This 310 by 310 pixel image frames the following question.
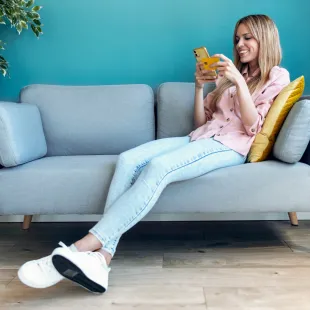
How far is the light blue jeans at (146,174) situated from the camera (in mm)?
1269

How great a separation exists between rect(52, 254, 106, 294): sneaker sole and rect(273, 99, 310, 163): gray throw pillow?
32.6 inches

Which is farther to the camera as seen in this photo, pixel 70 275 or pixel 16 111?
pixel 16 111

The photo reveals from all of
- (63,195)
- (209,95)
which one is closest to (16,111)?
(63,195)

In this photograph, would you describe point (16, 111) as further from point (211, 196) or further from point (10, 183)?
point (211, 196)

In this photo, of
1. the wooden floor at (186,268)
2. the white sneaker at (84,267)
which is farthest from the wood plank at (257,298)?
the white sneaker at (84,267)

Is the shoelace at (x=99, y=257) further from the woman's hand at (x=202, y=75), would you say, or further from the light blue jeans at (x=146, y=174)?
the woman's hand at (x=202, y=75)

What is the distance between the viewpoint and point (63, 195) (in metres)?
1.50

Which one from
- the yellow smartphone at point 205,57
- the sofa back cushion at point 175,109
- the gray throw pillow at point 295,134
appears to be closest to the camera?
the gray throw pillow at point 295,134

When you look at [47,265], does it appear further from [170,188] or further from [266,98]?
[266,98]

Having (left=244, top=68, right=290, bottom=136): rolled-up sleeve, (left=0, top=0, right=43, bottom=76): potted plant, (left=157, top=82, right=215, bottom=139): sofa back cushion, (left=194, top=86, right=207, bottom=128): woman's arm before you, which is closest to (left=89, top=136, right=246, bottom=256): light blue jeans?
(left=244, top=68, right=290, bottom=136): rolled-up sleeve

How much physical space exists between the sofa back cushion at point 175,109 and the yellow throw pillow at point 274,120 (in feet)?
1.60

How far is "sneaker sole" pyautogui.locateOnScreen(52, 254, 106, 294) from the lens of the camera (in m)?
1.13

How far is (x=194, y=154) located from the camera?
1412mm

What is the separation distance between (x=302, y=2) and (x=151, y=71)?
3.04ft
